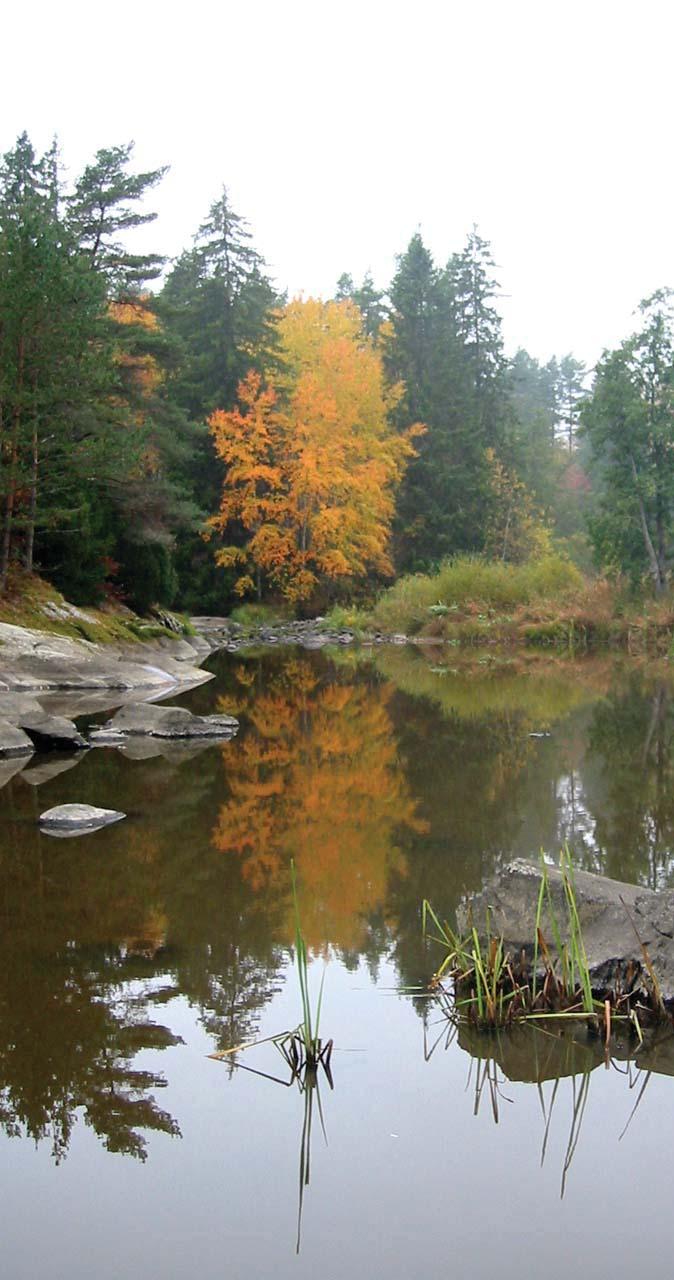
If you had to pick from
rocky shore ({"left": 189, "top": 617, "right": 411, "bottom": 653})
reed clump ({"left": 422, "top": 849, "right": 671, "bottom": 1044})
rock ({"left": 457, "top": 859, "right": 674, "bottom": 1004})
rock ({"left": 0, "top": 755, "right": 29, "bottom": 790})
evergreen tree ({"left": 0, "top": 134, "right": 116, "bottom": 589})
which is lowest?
rocky shore ({"left": 189, "top": 617, "right": 411, "bottom": 653})

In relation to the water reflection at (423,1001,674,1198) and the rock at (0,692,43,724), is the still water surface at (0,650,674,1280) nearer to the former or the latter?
the water reflection at (423,1001,674,1198)

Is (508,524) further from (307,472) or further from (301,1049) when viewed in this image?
(301,1049)

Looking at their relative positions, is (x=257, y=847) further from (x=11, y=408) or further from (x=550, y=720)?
(x=11, y=408)

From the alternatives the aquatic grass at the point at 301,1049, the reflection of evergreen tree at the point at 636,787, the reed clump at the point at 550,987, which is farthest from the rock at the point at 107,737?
the aquatic grass at the point at 301,1049

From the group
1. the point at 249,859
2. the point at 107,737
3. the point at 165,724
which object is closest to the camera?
the point at 249,859

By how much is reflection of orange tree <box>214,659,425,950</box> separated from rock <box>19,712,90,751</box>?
6.08 ft

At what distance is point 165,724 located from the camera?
14016 millimetres

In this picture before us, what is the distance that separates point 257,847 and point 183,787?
2611 millimetres

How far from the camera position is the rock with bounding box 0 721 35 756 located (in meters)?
12.4

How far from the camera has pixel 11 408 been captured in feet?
66.4

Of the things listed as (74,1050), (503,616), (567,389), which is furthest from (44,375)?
(567,389)

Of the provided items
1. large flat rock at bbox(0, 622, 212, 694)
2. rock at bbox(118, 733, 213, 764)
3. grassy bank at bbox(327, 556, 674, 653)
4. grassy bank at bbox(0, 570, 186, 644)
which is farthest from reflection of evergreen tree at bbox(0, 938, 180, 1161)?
grassy bank at bbox(327, 556, 674, 653)

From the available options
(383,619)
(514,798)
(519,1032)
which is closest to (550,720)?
(514,798)

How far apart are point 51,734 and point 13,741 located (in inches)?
18.4
